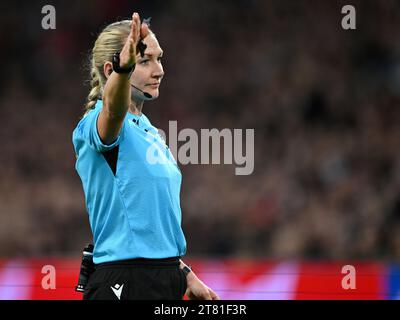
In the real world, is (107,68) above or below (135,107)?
above

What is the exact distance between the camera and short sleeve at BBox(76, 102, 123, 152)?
3377 mm

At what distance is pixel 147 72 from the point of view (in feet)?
12.0

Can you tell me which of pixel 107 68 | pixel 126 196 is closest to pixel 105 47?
pixel 107 68

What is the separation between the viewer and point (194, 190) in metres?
11.0

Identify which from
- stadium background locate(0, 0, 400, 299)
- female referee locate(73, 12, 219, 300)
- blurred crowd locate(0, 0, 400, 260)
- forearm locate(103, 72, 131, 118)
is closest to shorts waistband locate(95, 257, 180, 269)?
female referee locate(73, 12, 219, 300)

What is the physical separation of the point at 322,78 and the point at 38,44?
155 inches

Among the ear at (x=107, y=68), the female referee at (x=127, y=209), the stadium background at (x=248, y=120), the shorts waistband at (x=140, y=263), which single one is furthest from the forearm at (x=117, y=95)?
the stadium background at (x=248, y=120)

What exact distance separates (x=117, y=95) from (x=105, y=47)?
1.46 ft

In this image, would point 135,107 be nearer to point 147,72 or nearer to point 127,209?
point 147,72

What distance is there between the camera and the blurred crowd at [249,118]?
404 inches

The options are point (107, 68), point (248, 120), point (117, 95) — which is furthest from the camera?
point (248, 120)

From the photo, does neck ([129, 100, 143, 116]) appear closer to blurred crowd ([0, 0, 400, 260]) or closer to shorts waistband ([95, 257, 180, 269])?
shorts waistband ([95, 257, 180, 269])

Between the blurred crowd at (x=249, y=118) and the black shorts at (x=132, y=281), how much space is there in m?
6.09
